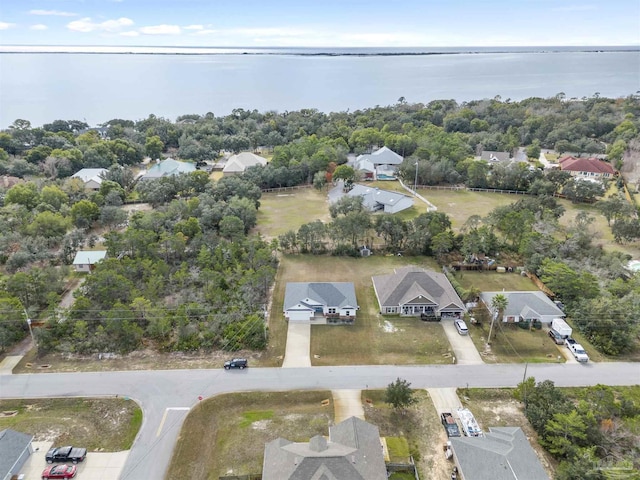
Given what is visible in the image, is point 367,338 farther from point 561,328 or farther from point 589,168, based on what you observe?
point 589,168

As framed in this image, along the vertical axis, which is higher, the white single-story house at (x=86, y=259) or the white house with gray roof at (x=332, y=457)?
the white house with gray roof at (x=332, y=457)

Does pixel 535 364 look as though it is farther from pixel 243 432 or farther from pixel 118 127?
pixel 118 127


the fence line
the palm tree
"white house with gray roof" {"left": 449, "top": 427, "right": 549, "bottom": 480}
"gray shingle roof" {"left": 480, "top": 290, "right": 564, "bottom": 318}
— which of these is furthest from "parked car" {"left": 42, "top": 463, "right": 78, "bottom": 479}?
the fence line

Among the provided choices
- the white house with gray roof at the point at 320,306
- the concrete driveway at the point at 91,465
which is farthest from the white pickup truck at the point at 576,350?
the concrete driveway at the point at 91,465

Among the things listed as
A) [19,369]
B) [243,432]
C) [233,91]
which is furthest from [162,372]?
[233,91]

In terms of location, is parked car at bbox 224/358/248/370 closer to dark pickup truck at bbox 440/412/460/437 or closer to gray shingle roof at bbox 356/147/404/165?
dark pickup truck at bbox 440/412/460/437

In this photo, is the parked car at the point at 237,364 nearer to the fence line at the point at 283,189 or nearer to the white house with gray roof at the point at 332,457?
the white house with gray roof at the point at 332,457
